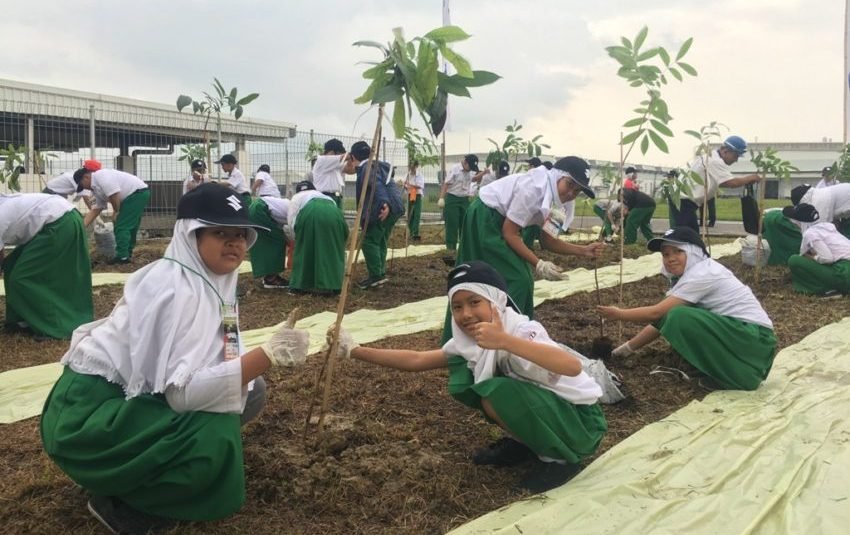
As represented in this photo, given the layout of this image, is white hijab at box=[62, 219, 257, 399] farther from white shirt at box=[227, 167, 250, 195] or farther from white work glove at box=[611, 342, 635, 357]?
white shirt at box=[227, 167, 250, 195]

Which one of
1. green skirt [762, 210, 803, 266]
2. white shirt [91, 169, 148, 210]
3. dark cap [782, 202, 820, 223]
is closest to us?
dark cap [782, 202, 820, 223]

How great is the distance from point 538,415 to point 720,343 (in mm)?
1738

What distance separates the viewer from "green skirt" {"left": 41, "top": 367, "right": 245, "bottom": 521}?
2.07m

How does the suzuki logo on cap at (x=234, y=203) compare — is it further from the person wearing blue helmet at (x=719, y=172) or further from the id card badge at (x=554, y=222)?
the person wearing blue helmet at (x=719, y=172)

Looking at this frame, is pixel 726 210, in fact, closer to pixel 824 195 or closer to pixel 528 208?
pixel 824 195

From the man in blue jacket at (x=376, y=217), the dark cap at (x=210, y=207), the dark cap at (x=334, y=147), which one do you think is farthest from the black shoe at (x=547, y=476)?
the dark cap at (x=334, y=147)

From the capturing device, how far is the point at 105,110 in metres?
13.7

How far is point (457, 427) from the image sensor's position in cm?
328

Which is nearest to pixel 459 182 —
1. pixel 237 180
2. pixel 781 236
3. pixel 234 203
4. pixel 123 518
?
pixel 237 180

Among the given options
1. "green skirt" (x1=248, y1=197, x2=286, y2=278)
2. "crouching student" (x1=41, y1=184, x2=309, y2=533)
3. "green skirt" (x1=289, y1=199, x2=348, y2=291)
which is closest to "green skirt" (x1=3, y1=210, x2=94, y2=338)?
"green skirt" (x1=289, y1=199, x2=348, y2=291)

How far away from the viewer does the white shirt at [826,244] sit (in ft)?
21.8

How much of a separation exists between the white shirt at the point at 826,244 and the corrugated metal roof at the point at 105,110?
10917 millimetres

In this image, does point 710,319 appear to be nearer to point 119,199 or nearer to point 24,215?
point 24,215

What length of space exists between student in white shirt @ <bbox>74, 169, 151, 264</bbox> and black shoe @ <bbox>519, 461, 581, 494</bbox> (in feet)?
23.7
